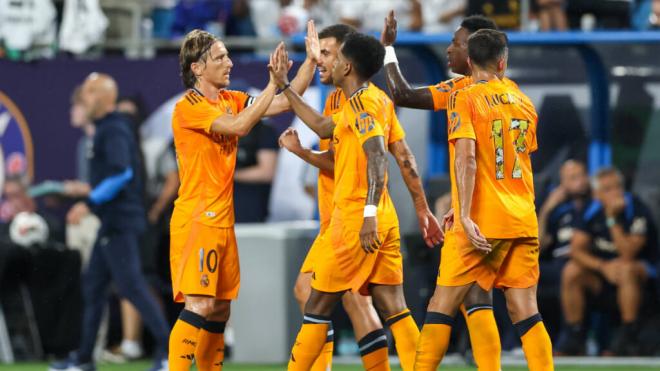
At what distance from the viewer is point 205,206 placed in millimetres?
8156

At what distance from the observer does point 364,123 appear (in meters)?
7.80

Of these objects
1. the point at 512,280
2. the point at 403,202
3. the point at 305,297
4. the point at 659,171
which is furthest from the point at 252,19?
the point at 512,280

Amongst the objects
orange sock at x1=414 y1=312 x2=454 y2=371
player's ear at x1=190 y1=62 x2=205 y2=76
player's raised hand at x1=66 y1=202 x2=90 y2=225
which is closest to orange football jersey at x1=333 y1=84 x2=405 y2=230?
orange sock at x1=414 y1=312 x2=454 y2=371

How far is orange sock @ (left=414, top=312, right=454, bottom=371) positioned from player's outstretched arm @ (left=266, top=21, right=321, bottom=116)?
1.51m

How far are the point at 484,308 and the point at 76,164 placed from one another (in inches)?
258

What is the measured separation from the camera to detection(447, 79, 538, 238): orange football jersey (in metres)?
7.80

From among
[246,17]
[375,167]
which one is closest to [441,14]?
[246,17]

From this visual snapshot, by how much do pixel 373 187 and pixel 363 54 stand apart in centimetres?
80

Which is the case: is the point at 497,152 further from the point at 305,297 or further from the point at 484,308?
the point at 305,297

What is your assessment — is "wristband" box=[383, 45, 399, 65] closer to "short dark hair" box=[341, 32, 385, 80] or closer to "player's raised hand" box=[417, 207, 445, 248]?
"short dark hair" box=[341, 32, 385, 80]

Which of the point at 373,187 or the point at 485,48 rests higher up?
the point at 485,48

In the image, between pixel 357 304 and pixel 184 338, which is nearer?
pixel 184 338

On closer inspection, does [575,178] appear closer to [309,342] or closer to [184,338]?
[309,342]

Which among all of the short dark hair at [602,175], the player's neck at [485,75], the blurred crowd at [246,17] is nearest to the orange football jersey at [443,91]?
the player's neck at [485,75]
